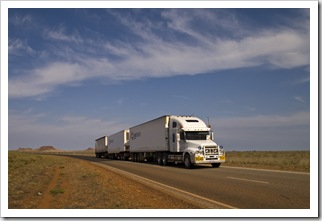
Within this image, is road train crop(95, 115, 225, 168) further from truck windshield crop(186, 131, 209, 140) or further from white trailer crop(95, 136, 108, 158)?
white trailer crop(95, 136, 108, 158)

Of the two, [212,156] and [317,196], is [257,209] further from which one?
[212,156]

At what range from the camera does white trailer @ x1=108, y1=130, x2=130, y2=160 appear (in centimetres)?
4753

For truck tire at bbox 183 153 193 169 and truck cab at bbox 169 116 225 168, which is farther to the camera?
truck tire at bbox 183 153 193 169

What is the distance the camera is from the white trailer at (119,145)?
47531mm

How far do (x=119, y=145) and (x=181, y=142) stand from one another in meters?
24.6

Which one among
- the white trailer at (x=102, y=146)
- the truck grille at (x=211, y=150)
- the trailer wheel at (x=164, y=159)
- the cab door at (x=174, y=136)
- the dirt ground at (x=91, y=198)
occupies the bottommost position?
the white trailer at (x=102, y=146)

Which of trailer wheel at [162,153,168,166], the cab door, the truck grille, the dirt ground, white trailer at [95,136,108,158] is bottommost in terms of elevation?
white trailer at [95,136,108,158]

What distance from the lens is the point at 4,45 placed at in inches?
443

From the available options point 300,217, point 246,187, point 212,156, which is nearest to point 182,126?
point 212,156

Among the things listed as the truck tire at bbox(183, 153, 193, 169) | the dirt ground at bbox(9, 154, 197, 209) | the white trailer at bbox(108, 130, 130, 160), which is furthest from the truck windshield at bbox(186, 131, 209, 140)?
the white trailer at bbox(108, 130, 130, 160)

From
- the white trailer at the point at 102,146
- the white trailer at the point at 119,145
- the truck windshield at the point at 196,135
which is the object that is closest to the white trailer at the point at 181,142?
the truck windshield at the point at 196,135

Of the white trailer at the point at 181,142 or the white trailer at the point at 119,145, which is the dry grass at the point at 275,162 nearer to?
the white trailer at the point at 181,142

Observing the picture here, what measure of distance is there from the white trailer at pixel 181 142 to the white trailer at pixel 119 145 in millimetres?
11078

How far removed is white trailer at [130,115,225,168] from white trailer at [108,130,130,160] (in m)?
11.1
